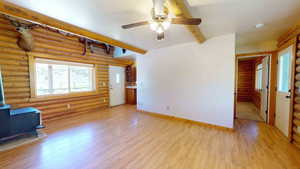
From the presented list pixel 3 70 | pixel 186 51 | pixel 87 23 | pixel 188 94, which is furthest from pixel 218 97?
pixel 3 70

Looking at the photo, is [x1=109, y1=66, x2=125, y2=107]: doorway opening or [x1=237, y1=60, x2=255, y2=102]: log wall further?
[x1=237, y1=60, x2=255, y2=102]: log wall

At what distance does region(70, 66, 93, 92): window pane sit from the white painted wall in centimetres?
209

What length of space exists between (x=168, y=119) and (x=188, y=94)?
3.43ft

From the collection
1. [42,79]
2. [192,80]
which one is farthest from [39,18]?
[192,80]

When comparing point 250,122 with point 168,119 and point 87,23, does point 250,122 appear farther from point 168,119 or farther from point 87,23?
point 87,23

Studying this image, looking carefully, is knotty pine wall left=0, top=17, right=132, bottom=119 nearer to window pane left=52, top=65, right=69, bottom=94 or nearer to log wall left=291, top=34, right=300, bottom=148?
window pane left=52, top=65, right=69, bottom=94

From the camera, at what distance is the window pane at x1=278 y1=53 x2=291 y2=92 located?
8.54 ft

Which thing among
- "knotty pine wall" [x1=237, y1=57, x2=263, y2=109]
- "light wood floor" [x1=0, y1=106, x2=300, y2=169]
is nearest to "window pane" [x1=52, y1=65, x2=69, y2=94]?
"light wood floor" [x1=0, y1=106, x2=300, y2=169]

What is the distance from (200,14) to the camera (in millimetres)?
1993

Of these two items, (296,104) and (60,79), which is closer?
(296,104)

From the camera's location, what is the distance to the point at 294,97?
2.25 meters

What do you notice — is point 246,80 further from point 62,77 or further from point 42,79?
point 42,79

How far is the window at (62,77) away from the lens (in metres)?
3.45

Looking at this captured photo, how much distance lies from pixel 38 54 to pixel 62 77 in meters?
0.92
